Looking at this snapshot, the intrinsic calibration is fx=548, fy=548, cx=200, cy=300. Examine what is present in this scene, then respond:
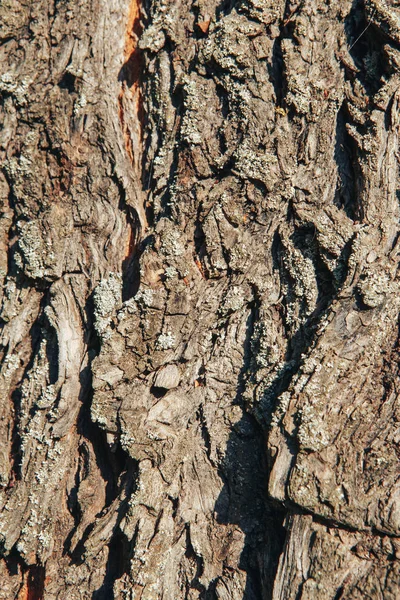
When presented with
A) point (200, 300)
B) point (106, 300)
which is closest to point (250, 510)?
point (200, 300)

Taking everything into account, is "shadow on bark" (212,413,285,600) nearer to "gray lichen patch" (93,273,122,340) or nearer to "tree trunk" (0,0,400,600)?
"tree trunk" (0,0,400,600)

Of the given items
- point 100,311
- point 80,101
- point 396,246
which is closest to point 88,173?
point 80,101

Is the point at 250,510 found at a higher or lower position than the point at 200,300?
lower

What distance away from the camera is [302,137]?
261 cm

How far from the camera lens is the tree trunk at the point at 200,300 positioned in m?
2.25

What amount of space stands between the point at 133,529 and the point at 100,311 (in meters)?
1.00

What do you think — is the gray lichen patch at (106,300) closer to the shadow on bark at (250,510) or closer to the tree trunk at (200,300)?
the tree trunk at (200,300)

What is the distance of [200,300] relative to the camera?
2592mm


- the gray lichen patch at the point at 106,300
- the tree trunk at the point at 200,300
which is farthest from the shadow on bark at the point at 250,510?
the gray lichen patch at the point at 106,300

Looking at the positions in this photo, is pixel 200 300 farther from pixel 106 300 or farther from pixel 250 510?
pixel 250 510

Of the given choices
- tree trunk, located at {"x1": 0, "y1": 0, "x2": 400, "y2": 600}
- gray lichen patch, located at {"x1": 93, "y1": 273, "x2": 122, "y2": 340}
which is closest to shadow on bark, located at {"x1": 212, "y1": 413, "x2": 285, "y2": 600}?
tree trunk, located at {"x1": 0, "y1": 0, "x2": 400, "y2": 600}

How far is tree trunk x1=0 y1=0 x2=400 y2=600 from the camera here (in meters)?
2.25

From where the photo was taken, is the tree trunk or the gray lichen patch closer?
the tree trunk

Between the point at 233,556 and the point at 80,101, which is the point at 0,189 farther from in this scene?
the point at 233,556
